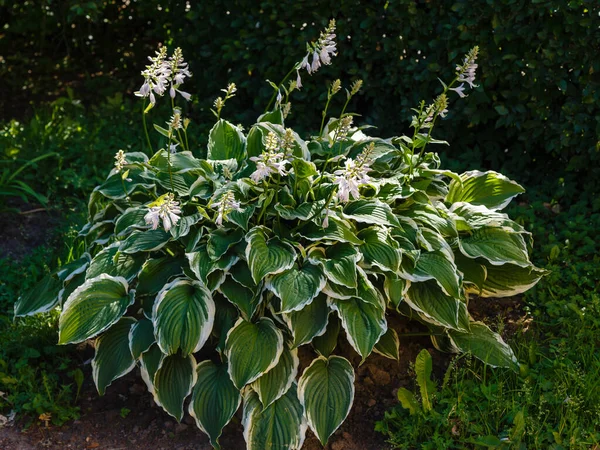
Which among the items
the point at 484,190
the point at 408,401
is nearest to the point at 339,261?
the point at 408,401

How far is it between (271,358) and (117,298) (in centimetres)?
74

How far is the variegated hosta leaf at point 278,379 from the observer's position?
315cm

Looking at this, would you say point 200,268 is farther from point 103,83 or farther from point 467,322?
point 103,83

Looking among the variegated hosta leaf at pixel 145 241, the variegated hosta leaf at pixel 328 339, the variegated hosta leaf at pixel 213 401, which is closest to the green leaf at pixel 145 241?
the variegated hosta leaf at pixel 145 241

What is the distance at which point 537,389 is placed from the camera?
336 centimetres

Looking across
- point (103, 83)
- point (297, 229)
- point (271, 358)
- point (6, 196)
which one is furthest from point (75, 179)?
point (271, 358)

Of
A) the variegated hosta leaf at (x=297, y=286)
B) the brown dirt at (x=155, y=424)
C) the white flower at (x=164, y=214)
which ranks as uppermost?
the white flower at (x=164, y=214)

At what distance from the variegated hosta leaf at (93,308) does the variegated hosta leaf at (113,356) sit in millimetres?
118

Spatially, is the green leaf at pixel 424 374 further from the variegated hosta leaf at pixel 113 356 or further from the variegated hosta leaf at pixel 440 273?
the variegated hosta leaf at pixel 113 356

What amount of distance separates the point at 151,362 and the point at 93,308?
344 millimetres

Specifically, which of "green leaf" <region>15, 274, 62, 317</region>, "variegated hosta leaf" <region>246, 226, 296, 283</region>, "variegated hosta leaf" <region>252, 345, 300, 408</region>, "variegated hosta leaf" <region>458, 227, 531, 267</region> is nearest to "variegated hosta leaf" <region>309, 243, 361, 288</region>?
"variegated hosta leaf" <region>246, 226, 296, 283</region>

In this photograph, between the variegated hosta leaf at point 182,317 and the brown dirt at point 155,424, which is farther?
the brown dirt at point 155,424

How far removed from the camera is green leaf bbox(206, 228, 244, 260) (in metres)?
3.24

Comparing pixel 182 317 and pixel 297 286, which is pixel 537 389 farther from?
pixel 182 317
